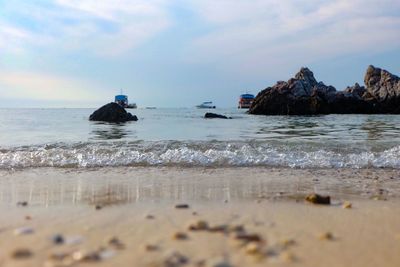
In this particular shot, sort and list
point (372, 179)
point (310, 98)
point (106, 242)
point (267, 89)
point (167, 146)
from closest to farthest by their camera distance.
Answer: point (106, 242), point (372, 179), point (167, 146), point (310, 98), point (267, 89)

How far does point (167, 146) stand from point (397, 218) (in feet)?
22.3

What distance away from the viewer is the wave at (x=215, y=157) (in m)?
8.06

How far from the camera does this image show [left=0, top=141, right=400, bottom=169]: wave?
8.06 meters

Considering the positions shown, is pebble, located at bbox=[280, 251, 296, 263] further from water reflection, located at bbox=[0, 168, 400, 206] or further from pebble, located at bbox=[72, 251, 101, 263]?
water reflection, located at bbox=[0, 168, 400, 206]

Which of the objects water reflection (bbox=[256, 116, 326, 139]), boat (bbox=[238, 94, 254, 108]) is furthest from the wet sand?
boat (bbox=[238, 94, 254, 108])

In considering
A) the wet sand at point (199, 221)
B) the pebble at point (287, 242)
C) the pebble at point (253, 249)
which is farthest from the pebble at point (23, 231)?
the pebble at point (287, 242)

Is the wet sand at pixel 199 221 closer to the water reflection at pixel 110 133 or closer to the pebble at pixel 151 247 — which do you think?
the pebble at pixel 151 247

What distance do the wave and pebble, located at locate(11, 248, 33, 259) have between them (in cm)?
535

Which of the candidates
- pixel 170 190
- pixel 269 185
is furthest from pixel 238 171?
pixel 170 190

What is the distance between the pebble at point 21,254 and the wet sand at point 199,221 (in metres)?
0.01

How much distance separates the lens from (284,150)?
936cm

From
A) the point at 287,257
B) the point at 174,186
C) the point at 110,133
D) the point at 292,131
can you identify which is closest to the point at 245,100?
the point at 292,131

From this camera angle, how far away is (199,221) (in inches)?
135

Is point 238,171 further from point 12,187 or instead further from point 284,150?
point 12,187
